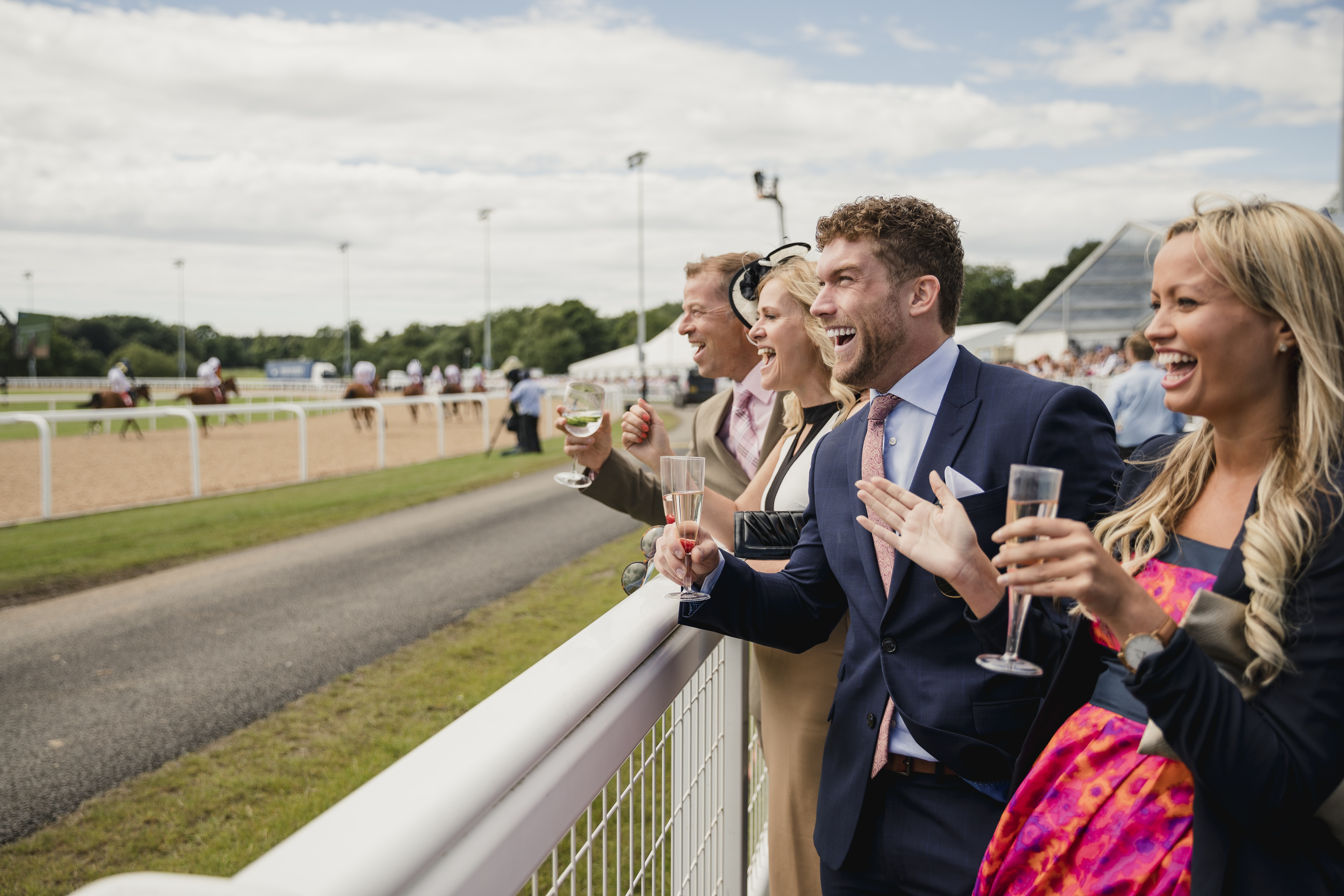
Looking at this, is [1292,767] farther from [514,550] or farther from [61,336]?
[61,336]

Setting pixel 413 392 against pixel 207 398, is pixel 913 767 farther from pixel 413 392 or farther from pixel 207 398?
pixel 413 392

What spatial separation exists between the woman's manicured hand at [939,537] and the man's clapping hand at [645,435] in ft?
4.26

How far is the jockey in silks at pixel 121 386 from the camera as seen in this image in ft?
85.0

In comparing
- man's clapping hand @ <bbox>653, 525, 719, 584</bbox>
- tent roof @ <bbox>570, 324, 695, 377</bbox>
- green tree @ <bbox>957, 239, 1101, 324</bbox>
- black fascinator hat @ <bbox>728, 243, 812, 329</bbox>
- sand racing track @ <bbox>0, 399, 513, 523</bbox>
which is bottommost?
sand racing track @ <bbox>0, 399, 513, 523</bbox>

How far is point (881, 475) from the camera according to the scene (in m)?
2.07

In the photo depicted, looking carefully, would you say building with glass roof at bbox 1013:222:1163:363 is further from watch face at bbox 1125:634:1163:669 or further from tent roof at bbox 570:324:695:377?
watch face at bbox 1125:634:1163:669

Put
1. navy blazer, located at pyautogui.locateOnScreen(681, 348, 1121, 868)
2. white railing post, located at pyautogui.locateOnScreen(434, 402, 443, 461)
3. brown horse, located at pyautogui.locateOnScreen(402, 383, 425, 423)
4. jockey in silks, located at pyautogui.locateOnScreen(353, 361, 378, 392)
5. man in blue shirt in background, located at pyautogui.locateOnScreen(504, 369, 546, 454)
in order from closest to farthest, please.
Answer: navy blazer, located at pyautogui.locateOnScreen(681, 348, 1121, 868)
man in blue shirt in background, located at pyautogui.locateOnScreen(504, 369, 546, 454)
white railing post, located at pyautogui.locateOnScreen(434, 402, 443, 461)
brown horse, located at pyautogui.locateOnScreen(402, 383, 425, 423)
jockey in silks, located at pyautogui.locateOnScreen(353, 361, 378, 392)

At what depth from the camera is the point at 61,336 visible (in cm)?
8738

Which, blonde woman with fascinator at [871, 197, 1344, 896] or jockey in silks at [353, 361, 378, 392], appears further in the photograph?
jockey in silks at [353, 361, 378, 392]

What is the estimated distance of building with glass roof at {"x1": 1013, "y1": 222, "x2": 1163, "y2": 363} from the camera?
1553 inches

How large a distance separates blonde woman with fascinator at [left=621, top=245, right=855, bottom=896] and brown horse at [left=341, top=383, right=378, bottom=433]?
25497 millimetres

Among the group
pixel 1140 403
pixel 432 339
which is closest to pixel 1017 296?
pixel 432 339

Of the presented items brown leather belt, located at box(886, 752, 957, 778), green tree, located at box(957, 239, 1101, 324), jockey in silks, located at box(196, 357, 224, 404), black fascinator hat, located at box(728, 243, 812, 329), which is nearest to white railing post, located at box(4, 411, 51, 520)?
black fascinator hat, located at box(728, 243, 812, 329)

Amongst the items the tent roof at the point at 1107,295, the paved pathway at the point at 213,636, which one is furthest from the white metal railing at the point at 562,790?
the tent roof at the point at 1107,295
